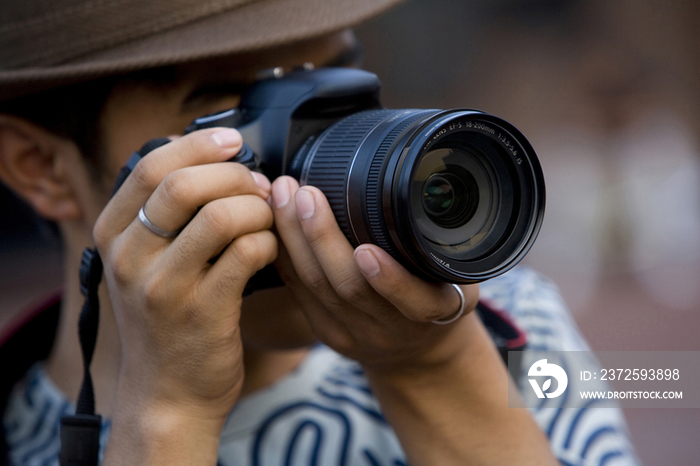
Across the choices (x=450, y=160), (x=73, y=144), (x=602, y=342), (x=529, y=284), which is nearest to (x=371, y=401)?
(x=529, y=284)

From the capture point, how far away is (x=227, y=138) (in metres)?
0.86

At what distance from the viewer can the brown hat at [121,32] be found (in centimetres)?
102

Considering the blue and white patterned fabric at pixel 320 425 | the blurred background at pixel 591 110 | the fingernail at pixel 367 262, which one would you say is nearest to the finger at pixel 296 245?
the fingernail at pixel 367 262

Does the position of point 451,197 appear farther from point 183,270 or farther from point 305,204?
point 183,270

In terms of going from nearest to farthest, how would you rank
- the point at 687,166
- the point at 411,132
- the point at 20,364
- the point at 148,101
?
the point at 411,132, the point at 148,101, the point at 20,364, the point at 687,166

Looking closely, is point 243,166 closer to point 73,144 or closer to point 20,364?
point 73,144

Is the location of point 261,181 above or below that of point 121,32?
below

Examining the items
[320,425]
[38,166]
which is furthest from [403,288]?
[38,166]

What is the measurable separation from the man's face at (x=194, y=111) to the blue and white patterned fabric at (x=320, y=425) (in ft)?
0.57

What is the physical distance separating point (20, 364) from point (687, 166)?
15.6 feet

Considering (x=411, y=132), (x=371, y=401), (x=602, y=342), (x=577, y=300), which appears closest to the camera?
(x=411, y=132)

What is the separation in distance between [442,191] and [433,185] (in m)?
0.01

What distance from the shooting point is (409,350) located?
0.88 m

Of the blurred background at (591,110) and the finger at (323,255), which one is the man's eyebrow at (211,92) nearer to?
the finger at (323,255)
